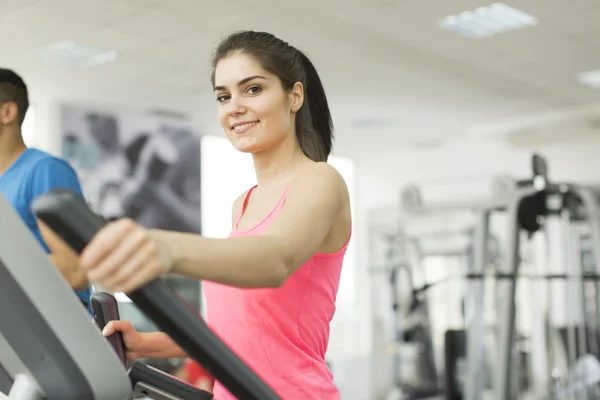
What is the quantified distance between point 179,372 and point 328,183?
4908 millimetres

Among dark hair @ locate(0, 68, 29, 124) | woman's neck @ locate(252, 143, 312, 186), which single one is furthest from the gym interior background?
woman's neck @ locate(252, 143, 312, 186)

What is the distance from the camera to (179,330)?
23.7 inches

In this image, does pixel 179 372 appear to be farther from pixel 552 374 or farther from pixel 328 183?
pixel 328 183

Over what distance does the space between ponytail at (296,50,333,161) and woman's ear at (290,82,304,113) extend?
29mm

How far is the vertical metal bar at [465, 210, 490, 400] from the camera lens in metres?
4.48

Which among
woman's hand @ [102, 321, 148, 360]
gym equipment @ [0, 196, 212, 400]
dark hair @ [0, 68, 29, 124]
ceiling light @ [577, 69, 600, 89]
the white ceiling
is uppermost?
the white ceiling

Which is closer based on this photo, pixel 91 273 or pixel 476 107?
pixel 91 273

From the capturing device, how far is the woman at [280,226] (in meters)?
0.81

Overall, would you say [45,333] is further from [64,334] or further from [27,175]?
[27,175]

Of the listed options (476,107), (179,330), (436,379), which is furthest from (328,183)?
(476,107)

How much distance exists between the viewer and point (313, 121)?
117 cm

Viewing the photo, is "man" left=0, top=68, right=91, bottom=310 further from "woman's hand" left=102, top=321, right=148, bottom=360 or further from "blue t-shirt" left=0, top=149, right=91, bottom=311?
"woman's hand" left=102, top=321, right=148, bottom=360

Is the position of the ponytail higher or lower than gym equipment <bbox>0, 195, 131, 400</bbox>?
higher

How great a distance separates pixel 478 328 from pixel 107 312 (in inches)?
151
